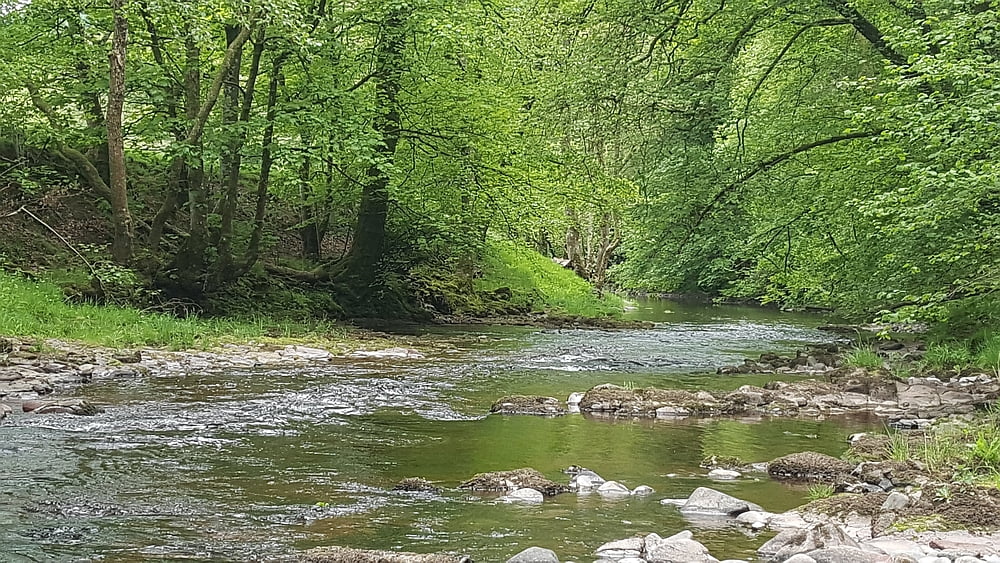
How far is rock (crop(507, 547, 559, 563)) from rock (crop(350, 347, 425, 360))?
10.7 m

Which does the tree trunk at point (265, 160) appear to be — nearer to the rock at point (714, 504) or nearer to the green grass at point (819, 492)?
the rock at point (714, 504)

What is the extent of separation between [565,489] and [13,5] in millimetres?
15152

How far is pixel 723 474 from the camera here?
25.9 ft

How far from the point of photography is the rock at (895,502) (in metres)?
6.39

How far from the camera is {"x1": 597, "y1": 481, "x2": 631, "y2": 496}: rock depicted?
283 inches

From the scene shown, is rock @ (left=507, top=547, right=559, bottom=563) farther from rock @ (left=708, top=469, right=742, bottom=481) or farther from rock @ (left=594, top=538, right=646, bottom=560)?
rock @ (left=708, top=469, right=742, bottom=481)

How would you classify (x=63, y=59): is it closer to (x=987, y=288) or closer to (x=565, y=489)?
(x=565, y=489)

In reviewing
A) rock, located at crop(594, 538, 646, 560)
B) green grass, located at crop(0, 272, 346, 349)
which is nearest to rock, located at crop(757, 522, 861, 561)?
rock, located at crop(594, 538, 646, 560)

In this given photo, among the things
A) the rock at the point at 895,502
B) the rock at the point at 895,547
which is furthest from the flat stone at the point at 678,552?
the rock at the point at 895,502

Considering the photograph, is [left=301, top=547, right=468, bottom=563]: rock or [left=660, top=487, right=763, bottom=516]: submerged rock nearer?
[left=301, top=547, right=468, bottom=563]: rock

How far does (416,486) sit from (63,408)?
462cm

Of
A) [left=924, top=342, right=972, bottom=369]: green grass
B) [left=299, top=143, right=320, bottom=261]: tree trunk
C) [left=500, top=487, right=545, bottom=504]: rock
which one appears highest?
[left=299, top=143, right=320, bottom=261]: tree trunk

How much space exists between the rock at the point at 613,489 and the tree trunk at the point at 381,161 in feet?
37.6

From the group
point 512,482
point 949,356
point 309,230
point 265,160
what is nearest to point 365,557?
point 512,482
